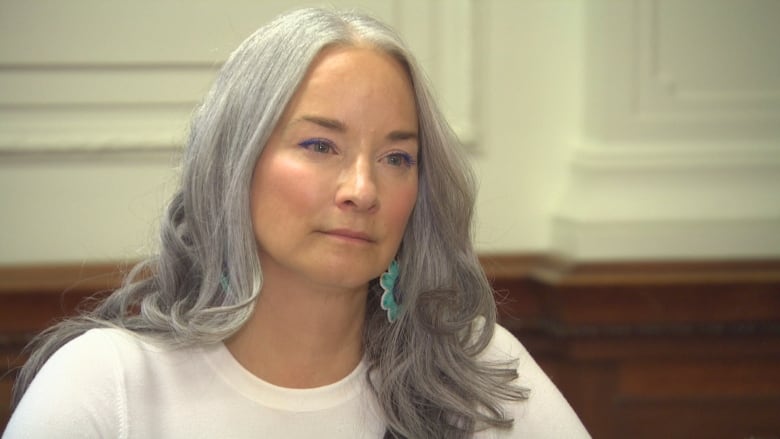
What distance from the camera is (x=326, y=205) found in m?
1.64

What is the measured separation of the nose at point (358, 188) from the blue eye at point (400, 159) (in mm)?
57

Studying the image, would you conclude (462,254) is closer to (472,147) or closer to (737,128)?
(472,147)

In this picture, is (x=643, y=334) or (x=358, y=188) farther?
(x=643, y=334)

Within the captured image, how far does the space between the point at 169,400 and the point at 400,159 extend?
48 cm

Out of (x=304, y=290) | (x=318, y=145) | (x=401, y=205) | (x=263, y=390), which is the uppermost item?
(x=318, y=145)

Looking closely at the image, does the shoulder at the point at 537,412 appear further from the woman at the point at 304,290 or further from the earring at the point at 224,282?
the earring at the point at 224,282

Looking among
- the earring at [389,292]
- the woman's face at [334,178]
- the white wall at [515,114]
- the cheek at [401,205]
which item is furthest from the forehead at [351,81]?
the white wall at [515,114]

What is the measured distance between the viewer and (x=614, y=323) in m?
2.62

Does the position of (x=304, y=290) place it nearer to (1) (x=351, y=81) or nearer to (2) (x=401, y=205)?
(2) (x=401, y=205)

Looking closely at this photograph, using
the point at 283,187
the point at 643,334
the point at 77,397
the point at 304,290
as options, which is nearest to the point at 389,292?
the point at 304,290

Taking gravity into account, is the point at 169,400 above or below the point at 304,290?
below

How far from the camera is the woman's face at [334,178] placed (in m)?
1.64

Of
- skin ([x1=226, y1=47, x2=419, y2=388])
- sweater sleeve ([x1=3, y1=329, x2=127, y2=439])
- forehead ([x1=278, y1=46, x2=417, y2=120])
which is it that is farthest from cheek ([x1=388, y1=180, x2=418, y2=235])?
sweater sleeve ([x1=3, y1=329, x2=127, y2=439])

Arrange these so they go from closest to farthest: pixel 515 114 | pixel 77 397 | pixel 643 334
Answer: pixel 77 397
pixel 643 334
pixel 515 114
